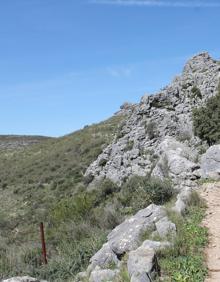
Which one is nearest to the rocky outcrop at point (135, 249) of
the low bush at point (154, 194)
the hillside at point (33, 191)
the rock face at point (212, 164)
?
the low bush at point (154, 194)

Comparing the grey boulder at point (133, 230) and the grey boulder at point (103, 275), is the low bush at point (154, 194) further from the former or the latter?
the grey boulder at point (103, 275)

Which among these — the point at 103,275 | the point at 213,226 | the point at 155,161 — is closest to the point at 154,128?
the point at 155,161

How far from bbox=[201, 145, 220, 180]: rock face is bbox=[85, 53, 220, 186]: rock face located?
5960 mm

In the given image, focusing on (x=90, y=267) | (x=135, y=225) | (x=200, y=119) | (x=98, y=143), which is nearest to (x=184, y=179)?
(x=135, y=225)

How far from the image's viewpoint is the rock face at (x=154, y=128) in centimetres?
2375

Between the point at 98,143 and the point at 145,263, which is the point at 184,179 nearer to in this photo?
the point at 145,263

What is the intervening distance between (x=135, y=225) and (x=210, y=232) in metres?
1.56

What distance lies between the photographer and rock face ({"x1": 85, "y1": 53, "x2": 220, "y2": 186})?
77.9ft

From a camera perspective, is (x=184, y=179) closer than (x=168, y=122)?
Yes

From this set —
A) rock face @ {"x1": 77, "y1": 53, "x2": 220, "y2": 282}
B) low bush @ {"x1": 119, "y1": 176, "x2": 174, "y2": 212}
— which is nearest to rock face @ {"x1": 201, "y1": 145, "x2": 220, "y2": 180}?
rock face @ {"x1": 77, "y1": 53, "x2": 220, "y2": 282}

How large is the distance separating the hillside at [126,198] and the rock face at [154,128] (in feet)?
0.23

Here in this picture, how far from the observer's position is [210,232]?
9852 mm

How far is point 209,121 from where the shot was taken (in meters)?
22.0

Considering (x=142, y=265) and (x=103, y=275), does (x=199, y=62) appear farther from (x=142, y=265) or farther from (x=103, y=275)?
(x=142, y=265)
